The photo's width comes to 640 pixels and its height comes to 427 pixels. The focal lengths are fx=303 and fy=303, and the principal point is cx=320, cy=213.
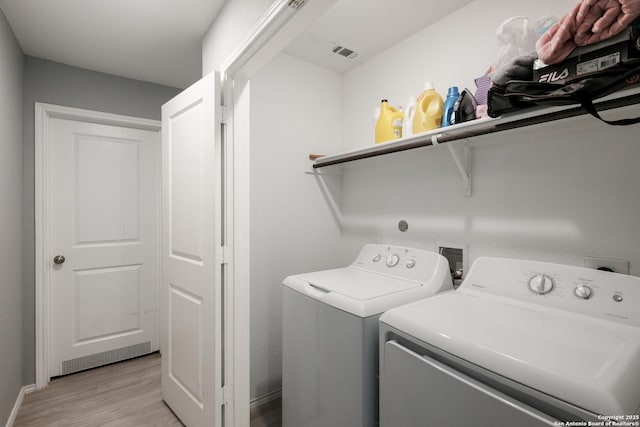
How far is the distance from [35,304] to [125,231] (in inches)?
30.1

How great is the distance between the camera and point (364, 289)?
141cm

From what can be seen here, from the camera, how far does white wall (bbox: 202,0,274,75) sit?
1341 mm

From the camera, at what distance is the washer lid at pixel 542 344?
66 cm

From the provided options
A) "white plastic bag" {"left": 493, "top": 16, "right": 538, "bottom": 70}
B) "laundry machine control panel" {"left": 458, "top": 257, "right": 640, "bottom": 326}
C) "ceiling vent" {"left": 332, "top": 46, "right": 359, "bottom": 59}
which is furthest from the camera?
"ceiling vent" {"left": 332, "top": 46, "right": 359, "bottom": 59}

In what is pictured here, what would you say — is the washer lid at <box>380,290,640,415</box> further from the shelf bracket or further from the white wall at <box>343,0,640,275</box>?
the shelf bracket

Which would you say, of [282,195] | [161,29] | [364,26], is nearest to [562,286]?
[282,195]

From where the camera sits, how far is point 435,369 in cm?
91

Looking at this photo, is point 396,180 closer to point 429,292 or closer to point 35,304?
point 429,292

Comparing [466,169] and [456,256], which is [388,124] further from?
[456,256]

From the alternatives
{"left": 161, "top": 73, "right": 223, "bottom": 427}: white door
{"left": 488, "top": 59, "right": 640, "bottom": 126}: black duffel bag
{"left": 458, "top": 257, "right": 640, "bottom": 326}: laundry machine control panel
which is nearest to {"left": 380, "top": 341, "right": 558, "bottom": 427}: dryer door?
{"left": 458, "top": 257, "right": 640, "bottom": 326}: laundry machine control panel

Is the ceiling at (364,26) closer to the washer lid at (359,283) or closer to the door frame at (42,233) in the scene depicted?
the washer lid at (359,283)

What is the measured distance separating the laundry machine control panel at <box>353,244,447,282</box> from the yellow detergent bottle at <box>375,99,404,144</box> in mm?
663

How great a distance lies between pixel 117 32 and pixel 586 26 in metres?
2.36

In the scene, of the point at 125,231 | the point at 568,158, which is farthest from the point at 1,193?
the point at 568,158
